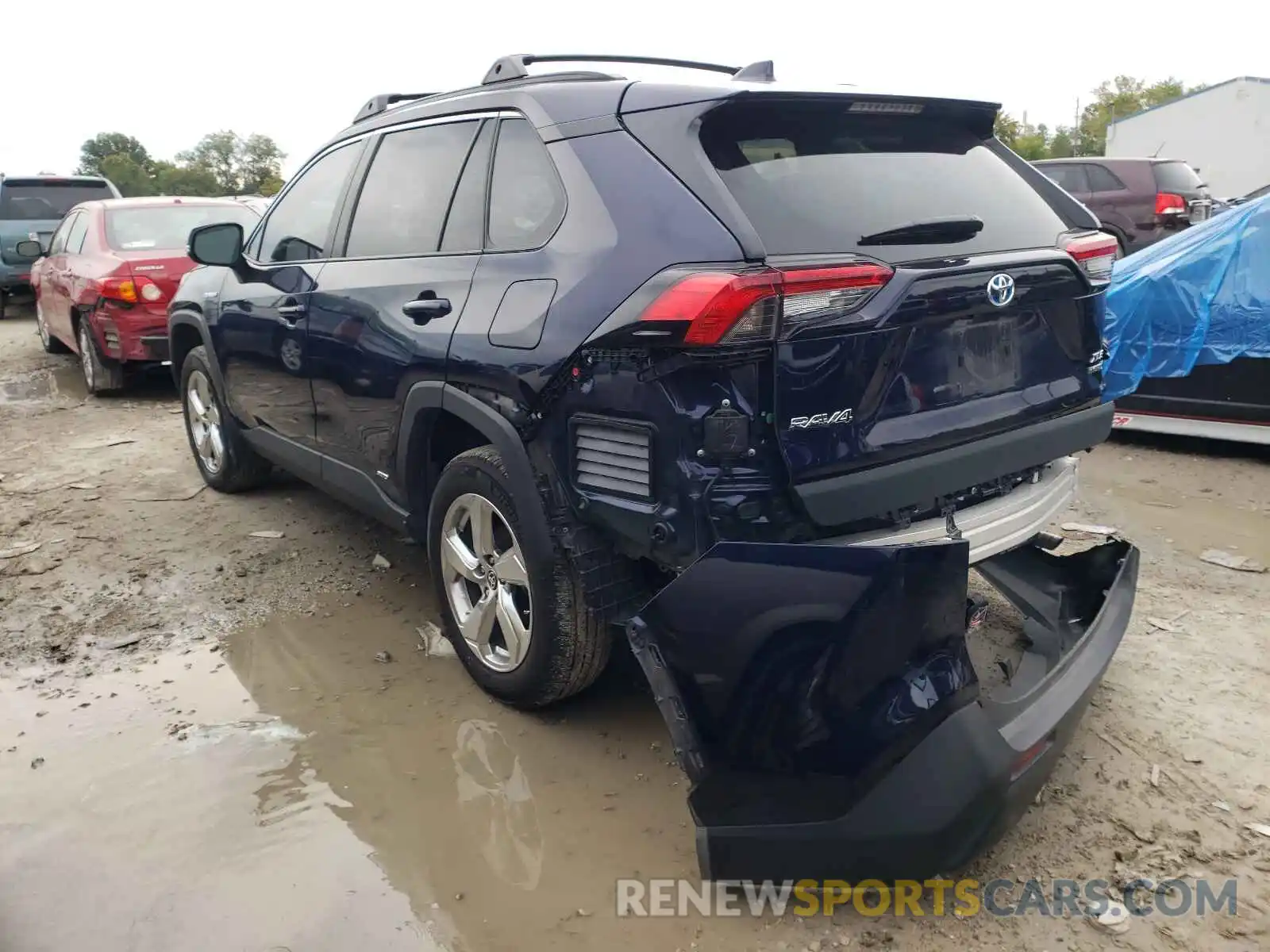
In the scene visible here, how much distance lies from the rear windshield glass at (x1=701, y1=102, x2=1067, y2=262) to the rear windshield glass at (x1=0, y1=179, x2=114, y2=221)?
14.4 meters

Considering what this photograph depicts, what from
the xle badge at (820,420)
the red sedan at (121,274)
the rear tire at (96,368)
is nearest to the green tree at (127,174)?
the red sedan at (121,274)

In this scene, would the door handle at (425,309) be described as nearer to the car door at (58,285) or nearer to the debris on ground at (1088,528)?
the debris on ground at (1088,528)

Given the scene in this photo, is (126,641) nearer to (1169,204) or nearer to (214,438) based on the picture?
(214,438)

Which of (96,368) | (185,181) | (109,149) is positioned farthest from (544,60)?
(109,149)

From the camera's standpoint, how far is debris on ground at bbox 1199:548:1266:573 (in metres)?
4.13

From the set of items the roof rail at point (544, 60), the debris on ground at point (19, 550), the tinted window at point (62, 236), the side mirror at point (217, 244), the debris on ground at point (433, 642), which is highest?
the roof rail at point (544, 60)

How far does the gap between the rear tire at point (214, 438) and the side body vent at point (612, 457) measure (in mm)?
3162

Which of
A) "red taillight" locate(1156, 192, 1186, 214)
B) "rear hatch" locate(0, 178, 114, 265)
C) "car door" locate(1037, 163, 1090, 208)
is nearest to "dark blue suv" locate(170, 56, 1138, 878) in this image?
"red taillight" locate(1156, 192, 1186, 214)

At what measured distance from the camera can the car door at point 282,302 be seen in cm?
397

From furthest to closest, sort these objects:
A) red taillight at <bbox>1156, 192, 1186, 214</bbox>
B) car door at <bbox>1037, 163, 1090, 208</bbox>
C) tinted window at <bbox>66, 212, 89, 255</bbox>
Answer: car door at <bbox>1037, 163, 1090, 208</bbox>
red taillight at <bbox>1156, 192, 1186, 214</bbox>
tinted window at <bbox>66, 212, 89, 255</bbox>

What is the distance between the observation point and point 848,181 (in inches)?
98.1

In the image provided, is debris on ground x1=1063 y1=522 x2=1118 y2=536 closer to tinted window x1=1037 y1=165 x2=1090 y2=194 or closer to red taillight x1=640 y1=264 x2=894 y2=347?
red taillight x1=640 y1=264 x2=894 y2=347

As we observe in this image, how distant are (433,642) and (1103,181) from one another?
11494 mm

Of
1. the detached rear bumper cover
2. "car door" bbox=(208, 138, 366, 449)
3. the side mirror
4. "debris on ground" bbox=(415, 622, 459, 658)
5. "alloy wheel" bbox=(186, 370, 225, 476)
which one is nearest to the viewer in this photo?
the detached rear bumper cover
